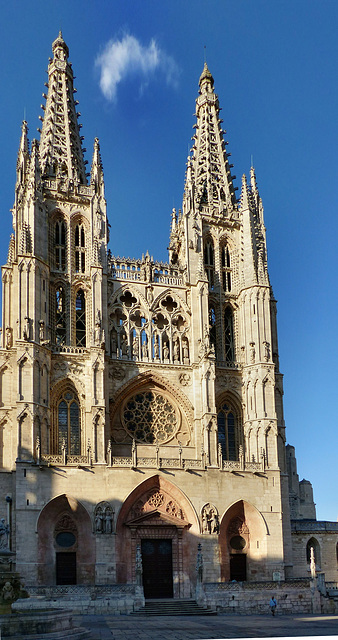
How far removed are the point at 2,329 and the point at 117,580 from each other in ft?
46.5

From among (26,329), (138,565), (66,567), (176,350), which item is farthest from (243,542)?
(26,329)

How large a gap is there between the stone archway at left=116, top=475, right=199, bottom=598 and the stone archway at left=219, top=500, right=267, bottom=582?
191 cm

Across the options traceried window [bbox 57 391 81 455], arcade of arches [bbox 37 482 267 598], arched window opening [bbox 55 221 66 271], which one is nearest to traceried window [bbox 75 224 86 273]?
arched window opening [bbox 55 221 66 271]

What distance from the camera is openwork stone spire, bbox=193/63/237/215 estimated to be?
162 ft

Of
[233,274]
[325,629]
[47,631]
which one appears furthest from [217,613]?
[233,274]

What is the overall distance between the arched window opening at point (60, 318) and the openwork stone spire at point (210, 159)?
11.0 meters

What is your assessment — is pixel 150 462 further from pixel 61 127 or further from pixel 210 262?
pixel 61 127

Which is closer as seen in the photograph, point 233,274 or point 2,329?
point 2,329

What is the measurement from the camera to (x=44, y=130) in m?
48.8

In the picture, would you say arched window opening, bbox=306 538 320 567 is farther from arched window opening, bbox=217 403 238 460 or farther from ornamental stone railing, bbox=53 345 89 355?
ornamental stone railing, bbox=53 345 89 355

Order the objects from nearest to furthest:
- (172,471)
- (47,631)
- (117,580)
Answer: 1. (47,631)
2. (117,580)
3. (172,471)

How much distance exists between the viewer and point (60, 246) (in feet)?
145

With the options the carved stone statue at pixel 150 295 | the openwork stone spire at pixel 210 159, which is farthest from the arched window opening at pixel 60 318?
the openwork stone spire at pixel 210 159

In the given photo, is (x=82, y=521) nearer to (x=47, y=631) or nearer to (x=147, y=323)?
(x=147, y=323)
